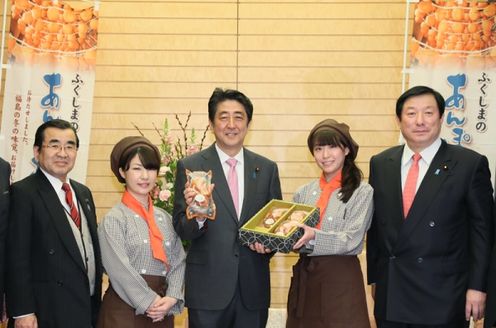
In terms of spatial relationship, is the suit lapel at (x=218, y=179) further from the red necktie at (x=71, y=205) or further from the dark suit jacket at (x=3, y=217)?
the dark suit jacket at (x=3, y=217)

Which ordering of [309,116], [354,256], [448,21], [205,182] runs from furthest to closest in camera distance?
[309,116] → [448,21] → [354,256] → [205,182]

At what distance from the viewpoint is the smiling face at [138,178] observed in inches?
140

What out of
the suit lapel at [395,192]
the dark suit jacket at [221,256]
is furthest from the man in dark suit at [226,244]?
the suit lapel at [395,192]

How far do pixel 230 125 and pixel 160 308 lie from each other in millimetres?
1089

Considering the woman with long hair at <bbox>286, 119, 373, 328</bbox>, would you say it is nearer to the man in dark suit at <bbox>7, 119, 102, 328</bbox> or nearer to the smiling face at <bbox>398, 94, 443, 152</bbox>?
the smiling face at <bbox>398, 94, 443, 152</bbox>

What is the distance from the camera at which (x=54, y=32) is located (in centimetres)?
553

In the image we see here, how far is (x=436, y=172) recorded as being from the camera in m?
3.40

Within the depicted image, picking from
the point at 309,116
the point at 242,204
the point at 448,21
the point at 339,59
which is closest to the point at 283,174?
the point at 309,116

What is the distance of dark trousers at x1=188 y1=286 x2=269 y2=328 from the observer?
11.1 feet

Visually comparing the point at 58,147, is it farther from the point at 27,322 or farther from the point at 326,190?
the point at 326,190

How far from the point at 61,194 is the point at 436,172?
2.12 m

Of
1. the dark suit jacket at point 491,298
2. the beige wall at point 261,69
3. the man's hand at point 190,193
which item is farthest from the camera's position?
the beige wall at point 261,69

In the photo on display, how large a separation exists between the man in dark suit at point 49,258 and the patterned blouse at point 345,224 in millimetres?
1278

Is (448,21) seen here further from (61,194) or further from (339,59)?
(61,194)
